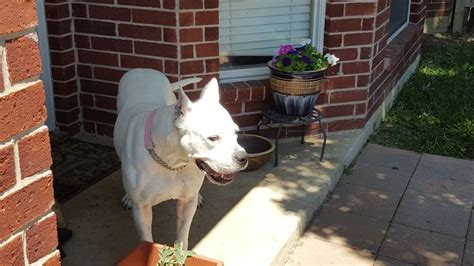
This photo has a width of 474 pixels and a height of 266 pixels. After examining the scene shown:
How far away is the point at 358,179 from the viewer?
15.2 feet

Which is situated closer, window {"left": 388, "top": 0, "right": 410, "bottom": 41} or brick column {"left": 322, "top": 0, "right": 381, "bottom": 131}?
brick column {"left": 322, "top": 0, "right": 381, "bottom": 131}

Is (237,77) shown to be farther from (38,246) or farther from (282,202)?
(38,246)

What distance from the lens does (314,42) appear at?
4945mm

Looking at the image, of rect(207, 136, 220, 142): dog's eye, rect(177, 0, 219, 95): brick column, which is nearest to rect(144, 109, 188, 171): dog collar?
rect(207, 136, 220, 142): dog's eye

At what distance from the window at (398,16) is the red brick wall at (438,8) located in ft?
9.73

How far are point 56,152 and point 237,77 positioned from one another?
1.58m

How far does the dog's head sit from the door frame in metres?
2.42

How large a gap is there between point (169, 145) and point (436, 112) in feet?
13.9

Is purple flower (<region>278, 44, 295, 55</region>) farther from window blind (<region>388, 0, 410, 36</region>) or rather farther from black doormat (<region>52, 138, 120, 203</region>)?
window blind (<region>388, 0, 410, 36</region>)

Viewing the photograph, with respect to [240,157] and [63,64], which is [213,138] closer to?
[240,157]

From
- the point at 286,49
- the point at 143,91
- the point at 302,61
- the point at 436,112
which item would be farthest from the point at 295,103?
the point at 436,112

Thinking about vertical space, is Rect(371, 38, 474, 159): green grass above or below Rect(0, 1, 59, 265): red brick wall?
below

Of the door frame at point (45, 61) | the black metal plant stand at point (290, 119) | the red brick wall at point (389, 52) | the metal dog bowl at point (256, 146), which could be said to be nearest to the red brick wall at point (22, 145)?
the metal dog bowl at point (256, 146)

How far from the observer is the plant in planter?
4.38 m
